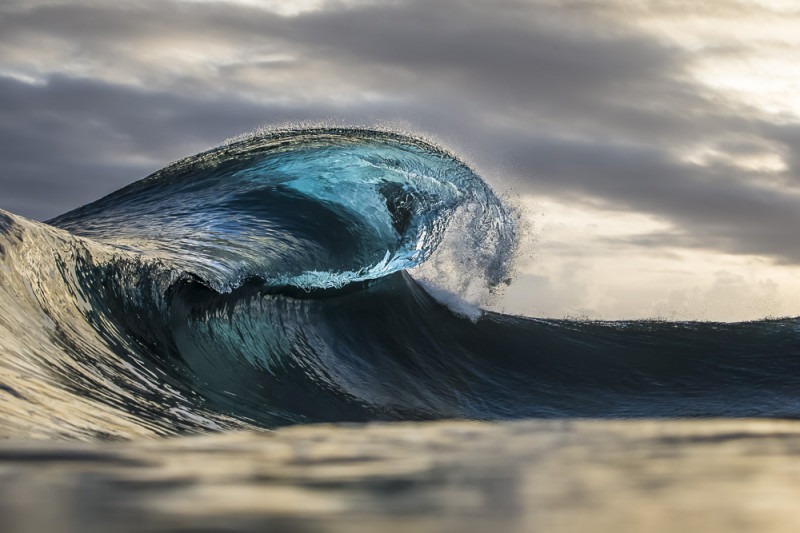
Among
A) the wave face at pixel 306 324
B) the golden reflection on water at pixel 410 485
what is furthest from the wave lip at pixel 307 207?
the golden reflection on water at pixel 410 485

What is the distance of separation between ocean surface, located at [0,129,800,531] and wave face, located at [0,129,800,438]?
21 millimetres

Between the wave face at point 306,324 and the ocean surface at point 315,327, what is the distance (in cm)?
2

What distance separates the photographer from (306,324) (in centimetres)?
680

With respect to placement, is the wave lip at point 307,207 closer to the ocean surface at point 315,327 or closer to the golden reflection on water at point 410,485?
the ocean surface at point 315,327

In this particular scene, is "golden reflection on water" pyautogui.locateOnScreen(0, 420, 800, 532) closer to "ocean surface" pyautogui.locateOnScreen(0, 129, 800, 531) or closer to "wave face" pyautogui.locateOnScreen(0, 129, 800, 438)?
"ocean surface" pyautogui.locateOnScreen(0, 129, 800, 531)

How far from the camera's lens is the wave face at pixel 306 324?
381cm

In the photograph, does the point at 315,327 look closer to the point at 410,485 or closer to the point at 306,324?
the point at 306,324

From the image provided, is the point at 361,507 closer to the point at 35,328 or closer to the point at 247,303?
the point at 35,328

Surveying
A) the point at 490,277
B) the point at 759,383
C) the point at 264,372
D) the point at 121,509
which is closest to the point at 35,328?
the point at 264,372

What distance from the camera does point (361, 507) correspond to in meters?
0.89

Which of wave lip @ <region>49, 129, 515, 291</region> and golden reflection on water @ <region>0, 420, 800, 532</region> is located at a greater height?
wave lip @ <region>49, 129, 515, 291</region>

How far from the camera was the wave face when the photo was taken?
150 inches

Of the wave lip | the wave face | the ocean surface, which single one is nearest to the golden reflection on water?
the ocean surface

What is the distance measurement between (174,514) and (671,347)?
8.39 m
